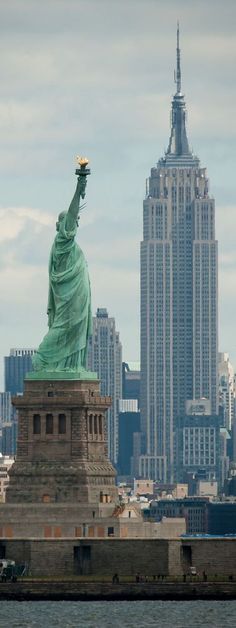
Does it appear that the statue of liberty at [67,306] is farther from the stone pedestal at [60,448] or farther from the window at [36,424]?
the window at [36,424]

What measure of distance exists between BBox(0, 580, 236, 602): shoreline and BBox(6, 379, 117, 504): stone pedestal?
13.8 metres

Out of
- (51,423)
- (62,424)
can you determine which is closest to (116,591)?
(62,424)

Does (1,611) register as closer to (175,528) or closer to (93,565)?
(93,565)

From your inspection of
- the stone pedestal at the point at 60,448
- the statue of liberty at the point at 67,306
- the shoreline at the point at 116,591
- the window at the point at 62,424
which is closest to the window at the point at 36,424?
the stone pedestal at the point at 60,448

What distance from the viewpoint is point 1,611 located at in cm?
15625

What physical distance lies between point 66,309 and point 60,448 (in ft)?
23.5

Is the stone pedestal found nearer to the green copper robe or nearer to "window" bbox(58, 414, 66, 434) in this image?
"window" bbox(58, 414, 66, 434)

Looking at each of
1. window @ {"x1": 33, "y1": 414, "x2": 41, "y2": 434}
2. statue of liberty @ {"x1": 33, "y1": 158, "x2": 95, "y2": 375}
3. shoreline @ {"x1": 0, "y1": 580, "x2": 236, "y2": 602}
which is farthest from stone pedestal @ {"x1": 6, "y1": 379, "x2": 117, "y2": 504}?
shoreline @ {"x1": 0, "y1": 580, "x2": 236, "y2": 602}

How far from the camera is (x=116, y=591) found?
160m

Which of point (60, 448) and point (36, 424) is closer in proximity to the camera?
point (60, 448)

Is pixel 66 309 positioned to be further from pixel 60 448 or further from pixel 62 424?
pixel 60 448

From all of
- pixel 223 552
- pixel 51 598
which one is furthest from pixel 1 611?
pixel 223 552

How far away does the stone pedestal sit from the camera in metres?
175

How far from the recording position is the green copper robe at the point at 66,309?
178 m
